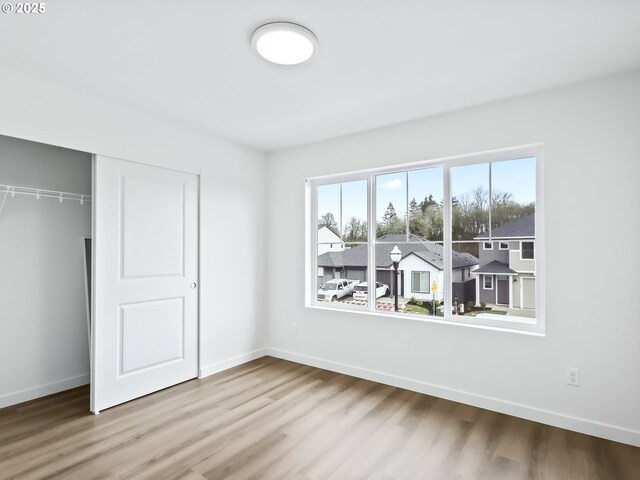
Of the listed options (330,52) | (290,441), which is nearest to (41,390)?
(290,441)

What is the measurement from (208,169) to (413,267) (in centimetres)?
239

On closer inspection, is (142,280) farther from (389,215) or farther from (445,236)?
(445,236)

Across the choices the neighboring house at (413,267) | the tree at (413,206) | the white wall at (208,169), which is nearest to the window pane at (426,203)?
the tree at (413,206)

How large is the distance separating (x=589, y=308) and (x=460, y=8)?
222 centimetres

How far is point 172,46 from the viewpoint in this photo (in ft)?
7.22

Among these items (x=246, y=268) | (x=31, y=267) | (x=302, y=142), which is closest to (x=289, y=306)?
(x=246, y=268)

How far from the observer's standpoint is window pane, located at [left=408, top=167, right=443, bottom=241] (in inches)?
134

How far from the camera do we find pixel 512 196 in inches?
118

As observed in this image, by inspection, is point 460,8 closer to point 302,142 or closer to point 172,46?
point 172,46

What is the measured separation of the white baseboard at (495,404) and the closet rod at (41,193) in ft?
9.32

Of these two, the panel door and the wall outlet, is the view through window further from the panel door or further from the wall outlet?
the wall outlet

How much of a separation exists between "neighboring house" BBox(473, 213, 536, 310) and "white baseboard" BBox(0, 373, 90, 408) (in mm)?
3862

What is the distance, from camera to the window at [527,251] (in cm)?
291

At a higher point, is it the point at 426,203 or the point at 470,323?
the point at 426,203
